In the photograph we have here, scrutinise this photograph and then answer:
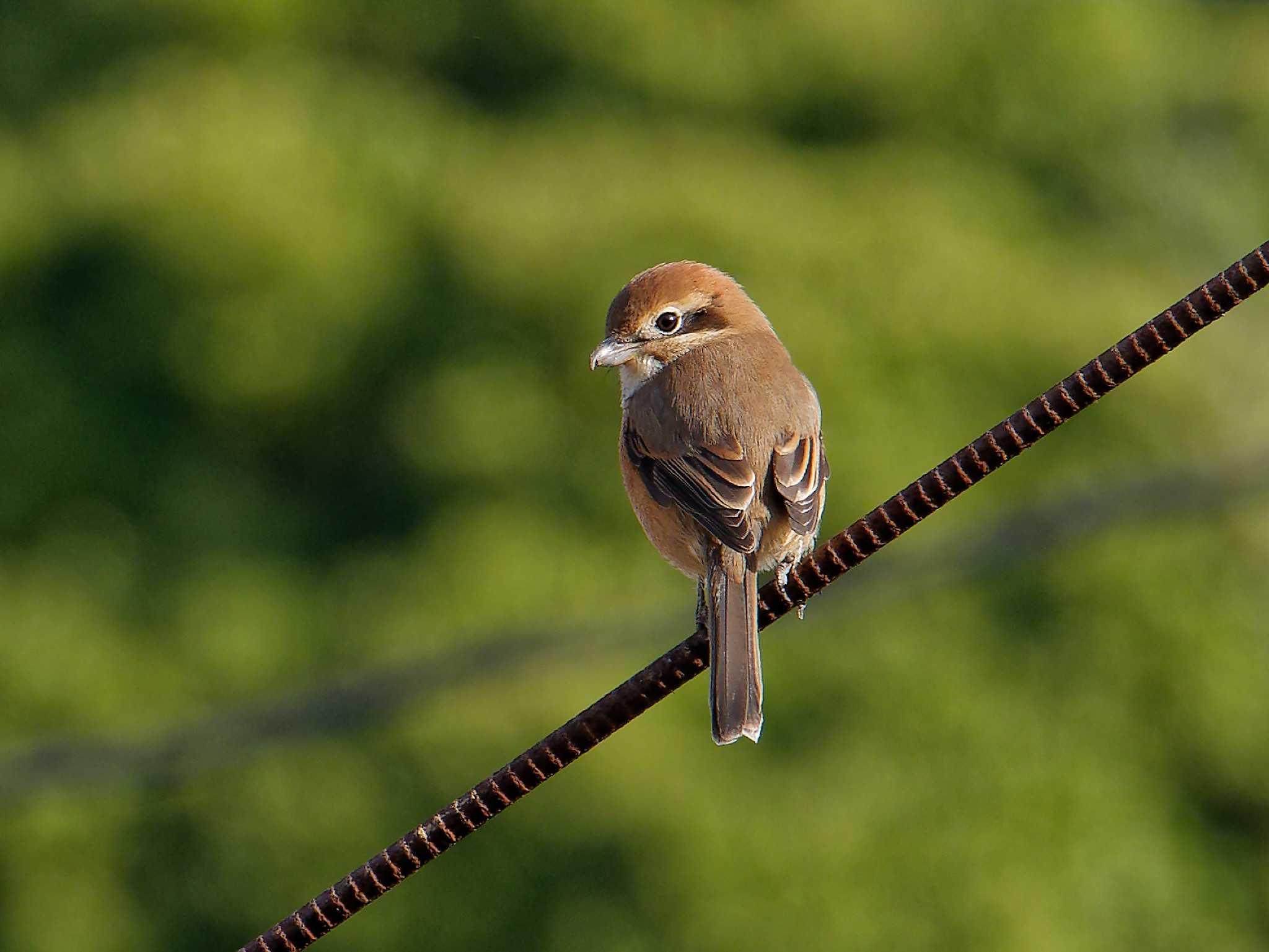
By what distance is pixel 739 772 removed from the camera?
8234 mm

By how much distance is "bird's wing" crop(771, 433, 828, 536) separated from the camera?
4.27m

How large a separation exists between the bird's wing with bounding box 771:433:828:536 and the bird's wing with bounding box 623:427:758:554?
0.08 metres

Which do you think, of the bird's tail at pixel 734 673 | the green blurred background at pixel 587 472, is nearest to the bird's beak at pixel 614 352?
the bird's tail at pixel 734 673

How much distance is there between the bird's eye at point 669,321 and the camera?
4.87m

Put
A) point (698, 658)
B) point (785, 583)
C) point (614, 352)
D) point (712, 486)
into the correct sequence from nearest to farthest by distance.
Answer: point (698, 658) → point (785, 583) → point (712, 486) → point (614, 352)

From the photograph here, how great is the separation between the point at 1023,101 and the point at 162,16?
5.88 metres

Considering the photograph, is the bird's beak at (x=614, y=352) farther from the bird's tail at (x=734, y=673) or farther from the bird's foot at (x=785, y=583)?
the bird's tail at (x=734, y=673)

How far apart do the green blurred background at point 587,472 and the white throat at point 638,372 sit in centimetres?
375

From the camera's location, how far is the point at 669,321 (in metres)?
4.89

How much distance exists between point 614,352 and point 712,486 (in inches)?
27.5

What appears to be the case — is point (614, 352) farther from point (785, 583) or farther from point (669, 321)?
point (785, 583)

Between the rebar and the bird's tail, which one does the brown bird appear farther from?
the rebar

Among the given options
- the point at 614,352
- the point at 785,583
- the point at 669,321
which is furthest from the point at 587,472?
the point at 785,583

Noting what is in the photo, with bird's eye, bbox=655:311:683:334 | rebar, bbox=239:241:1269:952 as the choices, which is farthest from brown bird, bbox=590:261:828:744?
rebar, bbox=239:241:1269:952
